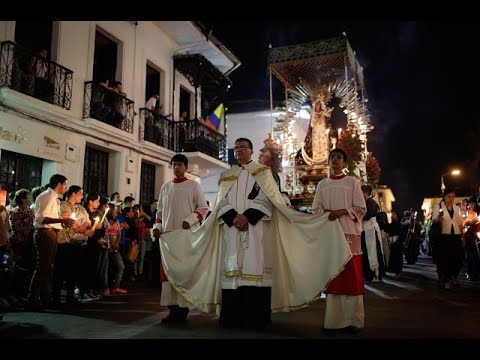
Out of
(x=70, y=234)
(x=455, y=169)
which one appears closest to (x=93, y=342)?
(x=70, y=234)

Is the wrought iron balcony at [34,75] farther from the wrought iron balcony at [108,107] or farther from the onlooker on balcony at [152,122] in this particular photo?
the onlooker on balcony at [152,122]

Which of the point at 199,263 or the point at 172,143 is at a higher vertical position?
the point at 172,143

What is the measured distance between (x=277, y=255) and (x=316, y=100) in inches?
426

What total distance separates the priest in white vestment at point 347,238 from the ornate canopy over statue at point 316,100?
26.2ft

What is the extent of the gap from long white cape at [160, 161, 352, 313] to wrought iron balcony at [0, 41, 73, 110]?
6918 mm

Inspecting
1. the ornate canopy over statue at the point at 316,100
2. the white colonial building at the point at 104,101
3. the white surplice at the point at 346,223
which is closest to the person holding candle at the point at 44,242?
the white surplice at the point at 346,223

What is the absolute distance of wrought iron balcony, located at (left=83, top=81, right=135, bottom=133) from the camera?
12.2 meters

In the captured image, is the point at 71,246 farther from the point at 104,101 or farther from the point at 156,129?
the point at 156,129

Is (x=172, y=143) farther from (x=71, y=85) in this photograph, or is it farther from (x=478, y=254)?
(x=478, y=254)

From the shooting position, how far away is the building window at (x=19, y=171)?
9.85 m

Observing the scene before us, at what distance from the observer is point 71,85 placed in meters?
11.7

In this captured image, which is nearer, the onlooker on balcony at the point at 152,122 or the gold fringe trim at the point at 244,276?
the gold fringe trim at the point at 244,276

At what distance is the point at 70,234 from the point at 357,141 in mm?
8723

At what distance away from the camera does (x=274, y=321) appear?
5121 millimetres
